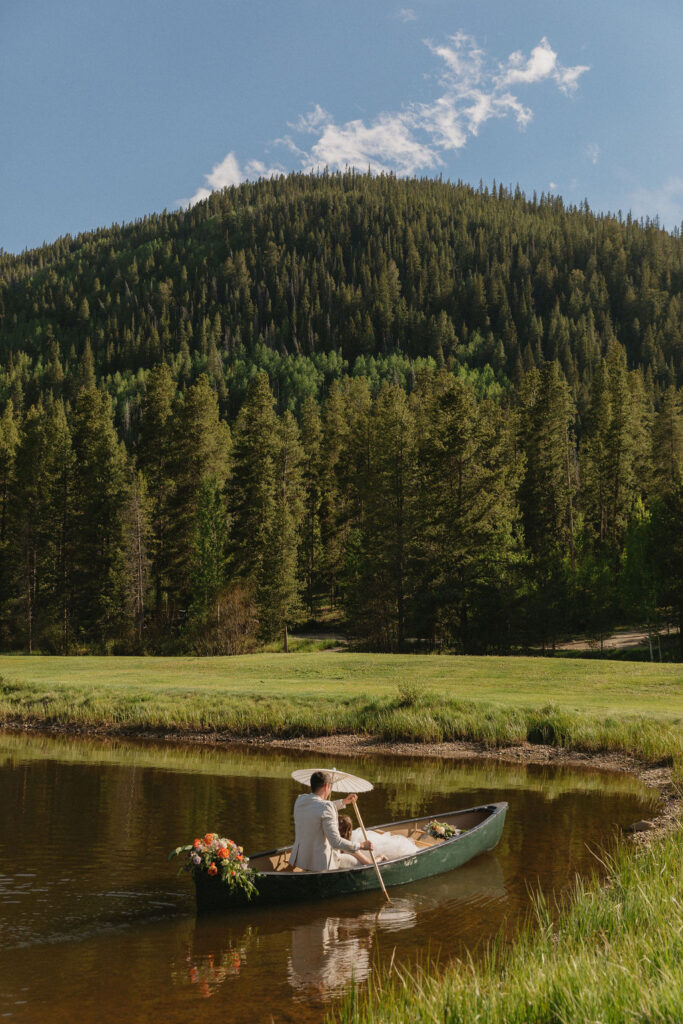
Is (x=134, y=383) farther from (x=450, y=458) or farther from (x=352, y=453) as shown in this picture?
(x=450, y=458)

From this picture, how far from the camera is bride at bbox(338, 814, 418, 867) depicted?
13.0 metres

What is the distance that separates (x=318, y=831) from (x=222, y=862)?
1.62 metres

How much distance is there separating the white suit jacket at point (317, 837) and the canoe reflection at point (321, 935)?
0.63m

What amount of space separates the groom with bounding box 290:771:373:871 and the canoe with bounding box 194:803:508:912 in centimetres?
25

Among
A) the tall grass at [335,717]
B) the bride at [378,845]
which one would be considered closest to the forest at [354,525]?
the tall grass at [335,717]

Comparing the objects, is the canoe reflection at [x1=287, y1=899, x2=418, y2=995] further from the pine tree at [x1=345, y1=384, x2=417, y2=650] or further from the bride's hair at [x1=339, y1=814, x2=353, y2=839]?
the pine tree at [x1=345, y1=384, x2=417, y2=650]

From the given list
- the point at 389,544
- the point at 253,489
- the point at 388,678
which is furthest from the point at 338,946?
the point at 253,489

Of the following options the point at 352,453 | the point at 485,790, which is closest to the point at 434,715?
the point at 485,790

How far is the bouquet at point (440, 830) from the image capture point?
579 inches

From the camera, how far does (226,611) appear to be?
55562 millimetres

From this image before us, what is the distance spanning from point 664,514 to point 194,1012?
1909 inches

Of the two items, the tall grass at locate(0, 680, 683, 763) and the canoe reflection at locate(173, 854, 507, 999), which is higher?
the tall grass at locate(0, 680, 683, 763)

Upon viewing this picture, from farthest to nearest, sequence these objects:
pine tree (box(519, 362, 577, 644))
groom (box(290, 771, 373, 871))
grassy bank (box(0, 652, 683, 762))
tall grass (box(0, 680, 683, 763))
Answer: pine tree (box(519, 362, 577, 644)) → grassy bank (box(0, 652, 683, 762)) → tall grass (box(0, 680, 683, 763)) → groom (box(290, 771, 373, 871))

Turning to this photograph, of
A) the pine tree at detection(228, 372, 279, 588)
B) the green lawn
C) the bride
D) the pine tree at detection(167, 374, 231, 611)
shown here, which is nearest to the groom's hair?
the bride
